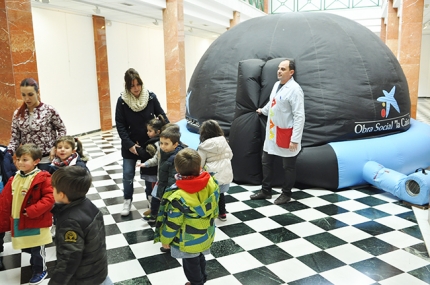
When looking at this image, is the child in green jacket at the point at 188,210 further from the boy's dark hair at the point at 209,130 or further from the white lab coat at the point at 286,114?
the white lab coat at the point at 286,114

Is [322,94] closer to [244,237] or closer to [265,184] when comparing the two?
[265,184]

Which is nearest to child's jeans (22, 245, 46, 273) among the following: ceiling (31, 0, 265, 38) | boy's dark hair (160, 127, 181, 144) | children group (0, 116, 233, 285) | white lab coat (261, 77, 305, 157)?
children group (0, 116, 233, 285)

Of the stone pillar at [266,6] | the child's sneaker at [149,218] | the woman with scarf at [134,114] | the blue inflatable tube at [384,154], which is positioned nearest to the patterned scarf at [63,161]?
the woman with scarf at [134,114]

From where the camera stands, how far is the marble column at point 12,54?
628 centimetres

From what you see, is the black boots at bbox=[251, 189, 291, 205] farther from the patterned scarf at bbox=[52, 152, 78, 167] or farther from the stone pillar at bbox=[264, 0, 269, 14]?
the stone pillar at bbox=[264, 0, 269, 14]

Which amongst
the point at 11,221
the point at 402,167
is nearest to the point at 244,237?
the point at 11,221

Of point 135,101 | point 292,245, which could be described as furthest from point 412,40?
point 135,101

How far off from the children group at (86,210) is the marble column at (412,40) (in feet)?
24.5

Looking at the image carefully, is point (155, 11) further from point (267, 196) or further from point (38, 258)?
point (38, 258)

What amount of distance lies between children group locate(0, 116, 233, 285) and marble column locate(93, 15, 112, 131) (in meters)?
8.33

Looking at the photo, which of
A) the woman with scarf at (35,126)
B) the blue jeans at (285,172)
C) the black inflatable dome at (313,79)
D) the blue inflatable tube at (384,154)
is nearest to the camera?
the woman with scarf at (35,126)

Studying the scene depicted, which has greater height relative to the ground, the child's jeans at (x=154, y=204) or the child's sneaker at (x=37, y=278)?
the child's jeans at (x=154, y=204)

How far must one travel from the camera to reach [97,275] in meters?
2.02

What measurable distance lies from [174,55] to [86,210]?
9.23 meters
